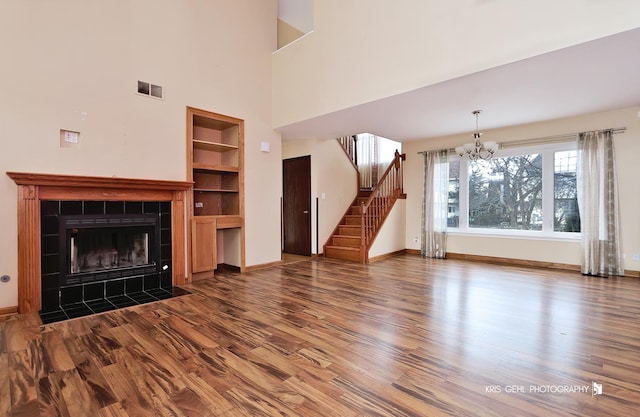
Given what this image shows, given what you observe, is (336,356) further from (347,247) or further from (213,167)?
(347,247)

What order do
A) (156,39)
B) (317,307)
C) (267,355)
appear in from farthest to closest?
(156,39) < (317,307) < (267,355)

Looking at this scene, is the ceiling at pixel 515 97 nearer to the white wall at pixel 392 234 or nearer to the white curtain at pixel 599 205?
the white curtain at pixel 599 205

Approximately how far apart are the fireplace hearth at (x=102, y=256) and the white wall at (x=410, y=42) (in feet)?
9.41

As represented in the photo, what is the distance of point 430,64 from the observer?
3756 mm

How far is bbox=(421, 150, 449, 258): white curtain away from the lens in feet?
21.8

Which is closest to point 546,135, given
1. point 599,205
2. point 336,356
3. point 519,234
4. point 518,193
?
point 518,193

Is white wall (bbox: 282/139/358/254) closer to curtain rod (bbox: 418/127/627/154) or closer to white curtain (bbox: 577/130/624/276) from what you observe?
curtain rod (bbox: 418/127/627/154)

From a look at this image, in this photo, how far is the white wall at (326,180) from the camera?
22.2 feet

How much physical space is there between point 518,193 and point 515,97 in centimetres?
245

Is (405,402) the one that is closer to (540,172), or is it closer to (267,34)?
(540,172)

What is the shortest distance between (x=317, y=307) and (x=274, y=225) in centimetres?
270

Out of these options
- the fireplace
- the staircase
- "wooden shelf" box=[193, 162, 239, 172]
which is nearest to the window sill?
the staircase

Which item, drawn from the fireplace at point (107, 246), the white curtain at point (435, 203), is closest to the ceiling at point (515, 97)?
the white curtain at point (435, 203)

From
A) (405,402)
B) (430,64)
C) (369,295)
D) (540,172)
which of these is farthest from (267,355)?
(540,172)
